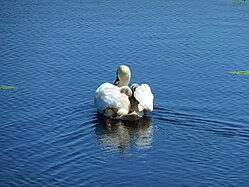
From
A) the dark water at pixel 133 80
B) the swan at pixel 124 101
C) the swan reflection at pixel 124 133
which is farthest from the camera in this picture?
the swan at pixel 124 101

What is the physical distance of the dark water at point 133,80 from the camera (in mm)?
16516

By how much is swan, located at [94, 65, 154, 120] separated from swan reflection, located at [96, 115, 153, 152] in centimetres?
18

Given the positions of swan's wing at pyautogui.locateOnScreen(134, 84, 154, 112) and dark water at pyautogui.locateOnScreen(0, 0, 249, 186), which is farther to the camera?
swan's wing at pyautogui.locateOnScreen(134, 84, 154, 112)

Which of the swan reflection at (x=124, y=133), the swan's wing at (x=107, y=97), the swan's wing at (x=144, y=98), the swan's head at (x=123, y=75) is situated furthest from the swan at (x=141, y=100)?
the swan's head at (x=123, y=75)

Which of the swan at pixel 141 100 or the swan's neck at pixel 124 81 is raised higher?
the swan's neck at pixel 124 81

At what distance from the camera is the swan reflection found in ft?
59.3

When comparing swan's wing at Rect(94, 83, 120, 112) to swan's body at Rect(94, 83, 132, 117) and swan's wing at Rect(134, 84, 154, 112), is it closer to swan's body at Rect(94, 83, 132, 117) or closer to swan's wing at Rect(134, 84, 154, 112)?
swan's body at Rect(94, 83, 132, 117)

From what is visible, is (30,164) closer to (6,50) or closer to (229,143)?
(229,143)

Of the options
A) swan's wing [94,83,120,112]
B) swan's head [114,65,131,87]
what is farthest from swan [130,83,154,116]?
swan's head [114,65,131,87]

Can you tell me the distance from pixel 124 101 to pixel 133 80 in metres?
3.62

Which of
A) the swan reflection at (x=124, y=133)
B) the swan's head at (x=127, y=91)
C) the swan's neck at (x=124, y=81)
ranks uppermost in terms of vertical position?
the swan's neck at (x=124, y=81)

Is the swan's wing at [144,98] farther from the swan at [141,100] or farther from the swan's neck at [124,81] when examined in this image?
the swan's neck at [124,81]

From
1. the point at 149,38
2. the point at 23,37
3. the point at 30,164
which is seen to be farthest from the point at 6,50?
the point at 30,164

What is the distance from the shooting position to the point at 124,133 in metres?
18.9
